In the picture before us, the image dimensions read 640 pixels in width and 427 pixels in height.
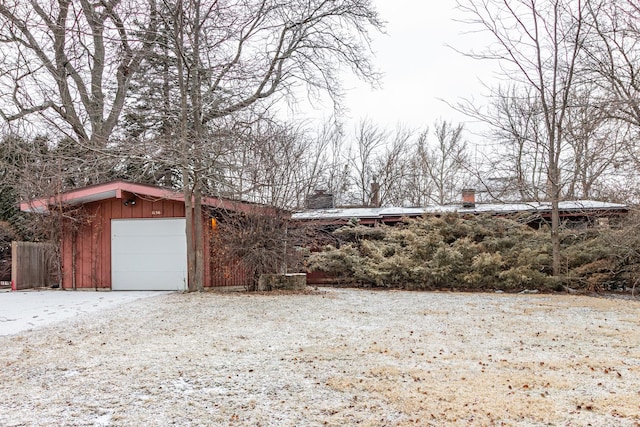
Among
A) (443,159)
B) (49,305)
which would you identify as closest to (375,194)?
(443,159)

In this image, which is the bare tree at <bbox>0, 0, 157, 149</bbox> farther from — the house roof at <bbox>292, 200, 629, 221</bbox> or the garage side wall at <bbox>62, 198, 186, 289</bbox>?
the house roof at <bbox>292, 200, 629, 221</bbox>

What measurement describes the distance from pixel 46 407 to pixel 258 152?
871 centimetres

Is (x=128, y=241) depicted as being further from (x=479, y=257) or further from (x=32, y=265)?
(x=479, y=257)

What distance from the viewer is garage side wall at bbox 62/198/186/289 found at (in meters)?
12.4

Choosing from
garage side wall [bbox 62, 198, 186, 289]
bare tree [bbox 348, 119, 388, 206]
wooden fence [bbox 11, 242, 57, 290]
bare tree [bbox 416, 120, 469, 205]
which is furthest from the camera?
bare tree [bbox 348, 119, 388, 206]

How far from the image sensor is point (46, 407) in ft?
11.5

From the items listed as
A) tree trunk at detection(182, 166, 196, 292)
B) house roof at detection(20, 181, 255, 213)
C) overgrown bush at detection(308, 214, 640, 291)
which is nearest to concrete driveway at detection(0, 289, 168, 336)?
tree trunk at detection(182, 166, 196, 292)

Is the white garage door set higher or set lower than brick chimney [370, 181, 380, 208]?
lower

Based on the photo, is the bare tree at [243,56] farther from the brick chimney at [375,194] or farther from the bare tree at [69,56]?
the brick chimney at [375,194]

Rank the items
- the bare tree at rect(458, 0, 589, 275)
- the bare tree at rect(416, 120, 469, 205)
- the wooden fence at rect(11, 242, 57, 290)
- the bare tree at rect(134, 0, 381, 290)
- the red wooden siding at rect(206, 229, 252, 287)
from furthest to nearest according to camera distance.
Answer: the bare tree at rect(416, 120, 469, 205), the wooden fence at rect(11, 242, 57, 290), the bare tree at rect(458, 0, 589, 275), the red wooden siding at rect(206, 229, 252, 287), the bare tree at rect(134, 0, 381, 290)

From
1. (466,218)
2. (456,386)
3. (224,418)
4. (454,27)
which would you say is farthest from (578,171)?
(224,418)

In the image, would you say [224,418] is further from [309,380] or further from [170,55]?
[170,55]

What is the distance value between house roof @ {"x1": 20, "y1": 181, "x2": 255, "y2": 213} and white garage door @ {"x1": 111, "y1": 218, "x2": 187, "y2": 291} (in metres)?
0.71

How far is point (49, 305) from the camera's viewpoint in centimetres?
930
